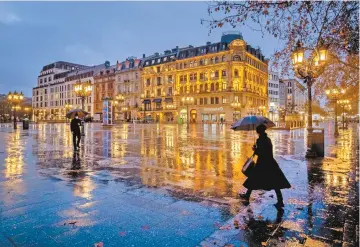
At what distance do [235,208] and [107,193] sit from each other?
2676 millimetres

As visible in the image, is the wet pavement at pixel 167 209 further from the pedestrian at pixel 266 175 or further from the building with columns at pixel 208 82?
the building with columns at pixel 208 82

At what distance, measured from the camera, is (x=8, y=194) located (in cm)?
561

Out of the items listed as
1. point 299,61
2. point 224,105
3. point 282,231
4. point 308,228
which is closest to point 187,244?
point 282,231

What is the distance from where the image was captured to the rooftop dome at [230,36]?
6800cm

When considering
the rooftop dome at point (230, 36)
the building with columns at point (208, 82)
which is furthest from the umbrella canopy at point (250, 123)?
the rooftop dome at point (230, 36)

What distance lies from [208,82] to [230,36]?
514 inches

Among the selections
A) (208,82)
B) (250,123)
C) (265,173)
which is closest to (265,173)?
(265,173)

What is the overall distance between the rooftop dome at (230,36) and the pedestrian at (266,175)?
218ft

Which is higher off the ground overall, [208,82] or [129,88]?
[129,88]

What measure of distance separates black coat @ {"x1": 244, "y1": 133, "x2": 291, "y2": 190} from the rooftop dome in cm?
6656

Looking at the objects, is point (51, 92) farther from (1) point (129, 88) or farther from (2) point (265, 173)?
(2) point (265, 173)

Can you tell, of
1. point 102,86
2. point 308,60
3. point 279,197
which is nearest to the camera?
point 279,197

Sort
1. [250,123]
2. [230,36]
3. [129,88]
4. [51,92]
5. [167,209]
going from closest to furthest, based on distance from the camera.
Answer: [167,209] → [250,123] → [230,36] → [129,88] → [51,92]

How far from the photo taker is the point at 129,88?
82.3m
